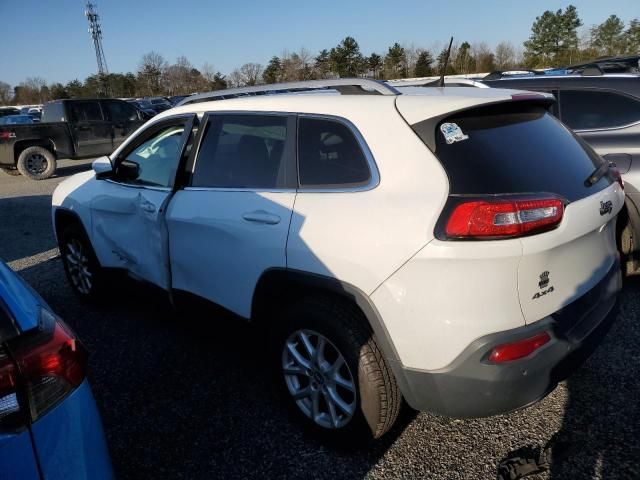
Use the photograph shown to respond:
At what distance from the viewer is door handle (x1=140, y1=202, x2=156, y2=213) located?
3127 millimetres

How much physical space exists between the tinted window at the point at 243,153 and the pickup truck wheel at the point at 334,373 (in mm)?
715

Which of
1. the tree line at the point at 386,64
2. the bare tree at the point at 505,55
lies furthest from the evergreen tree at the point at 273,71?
the bare tree at the point at 505,55

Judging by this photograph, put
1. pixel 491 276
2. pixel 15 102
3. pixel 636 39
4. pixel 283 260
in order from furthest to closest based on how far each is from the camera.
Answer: pixel 15 102 → pixel 636 39 → pixel 283 260 → pixel 491 276

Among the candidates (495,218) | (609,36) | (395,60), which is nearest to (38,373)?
(495,218)

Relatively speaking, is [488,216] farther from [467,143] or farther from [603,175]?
[603,175]

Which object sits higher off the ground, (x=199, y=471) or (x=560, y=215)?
(x=560, y=215)

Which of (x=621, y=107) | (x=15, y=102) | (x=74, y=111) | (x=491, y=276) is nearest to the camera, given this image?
(x=491, y=276)

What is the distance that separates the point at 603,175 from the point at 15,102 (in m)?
84.9

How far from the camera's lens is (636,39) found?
41281 mm

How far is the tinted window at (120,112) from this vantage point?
513 inches

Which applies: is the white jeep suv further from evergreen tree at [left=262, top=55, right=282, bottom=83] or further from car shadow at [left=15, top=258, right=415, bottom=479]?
evergreen tree at [left=262, top=55, right=282, bottom=83]

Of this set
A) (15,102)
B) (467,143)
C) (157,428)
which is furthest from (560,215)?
(15,102)

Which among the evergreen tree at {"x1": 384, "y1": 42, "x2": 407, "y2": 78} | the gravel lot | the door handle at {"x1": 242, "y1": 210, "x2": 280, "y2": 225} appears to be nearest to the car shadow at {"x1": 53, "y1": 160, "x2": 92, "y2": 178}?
the gravel lot

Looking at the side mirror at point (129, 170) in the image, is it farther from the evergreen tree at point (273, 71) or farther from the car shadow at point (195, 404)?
the evergreen tree at point (273, 71)
